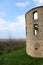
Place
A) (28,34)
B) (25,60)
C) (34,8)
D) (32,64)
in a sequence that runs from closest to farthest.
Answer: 1. (32,64)
2. (25,60)
3. (34,8)
4. (28,34)

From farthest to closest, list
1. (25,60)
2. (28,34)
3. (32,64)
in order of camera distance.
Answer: (28,34), (25,60), (32,64)

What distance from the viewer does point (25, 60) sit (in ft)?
52.2

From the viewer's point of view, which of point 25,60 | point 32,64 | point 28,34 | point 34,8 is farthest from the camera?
point 28,34

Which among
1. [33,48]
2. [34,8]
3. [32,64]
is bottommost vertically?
[32,64]

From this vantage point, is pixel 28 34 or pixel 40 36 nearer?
pixel 40 36

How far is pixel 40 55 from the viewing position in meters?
16.2

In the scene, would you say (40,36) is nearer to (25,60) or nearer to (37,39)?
(37,39)

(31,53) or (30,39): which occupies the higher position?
(30,39)

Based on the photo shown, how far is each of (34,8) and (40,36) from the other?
A: 10.3ft

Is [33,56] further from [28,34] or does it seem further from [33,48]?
[28,34]

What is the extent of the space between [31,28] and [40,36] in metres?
1.54

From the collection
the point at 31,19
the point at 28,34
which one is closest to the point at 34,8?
the point at 31,19

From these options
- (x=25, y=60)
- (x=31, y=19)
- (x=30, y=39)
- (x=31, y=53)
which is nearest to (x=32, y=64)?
(x=25, y=60)

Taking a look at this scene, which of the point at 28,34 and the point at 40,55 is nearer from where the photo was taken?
the point at 40,55
